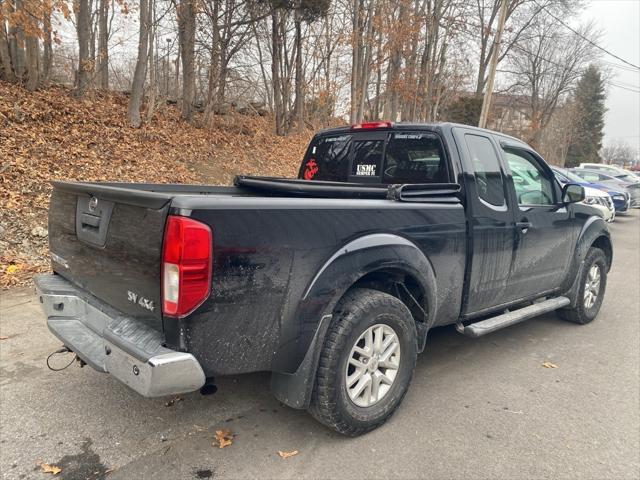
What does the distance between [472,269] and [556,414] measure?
1.17m

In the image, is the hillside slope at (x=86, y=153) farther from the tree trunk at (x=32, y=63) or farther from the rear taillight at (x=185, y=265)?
the rear taillight at (x=185, y=265)

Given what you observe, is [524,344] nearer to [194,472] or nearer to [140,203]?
[194,472]

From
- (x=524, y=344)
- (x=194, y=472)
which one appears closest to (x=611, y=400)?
(x=524, y=344)

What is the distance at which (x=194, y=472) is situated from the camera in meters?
2.50

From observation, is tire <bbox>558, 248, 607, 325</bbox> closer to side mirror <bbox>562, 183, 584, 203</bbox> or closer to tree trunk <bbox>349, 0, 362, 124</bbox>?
side mirror <bbox>562, 183, 584, 203</bbox>

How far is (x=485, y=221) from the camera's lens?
3688 mm

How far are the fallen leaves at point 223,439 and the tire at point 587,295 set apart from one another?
161 inches

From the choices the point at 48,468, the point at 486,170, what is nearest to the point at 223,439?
the point at 48,468

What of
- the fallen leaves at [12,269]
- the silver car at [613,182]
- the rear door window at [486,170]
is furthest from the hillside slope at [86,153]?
the silver car at [613,182]

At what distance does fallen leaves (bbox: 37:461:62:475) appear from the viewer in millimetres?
2455

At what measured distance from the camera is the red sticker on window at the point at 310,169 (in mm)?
4598

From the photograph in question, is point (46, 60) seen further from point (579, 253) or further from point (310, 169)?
point (579, 253)

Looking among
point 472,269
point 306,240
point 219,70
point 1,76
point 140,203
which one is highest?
point 219,70

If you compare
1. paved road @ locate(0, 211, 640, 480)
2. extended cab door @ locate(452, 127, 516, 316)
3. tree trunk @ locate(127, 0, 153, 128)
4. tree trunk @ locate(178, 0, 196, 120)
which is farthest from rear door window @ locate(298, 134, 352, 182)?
tree trunk @ locate(178, 0, 196, 120)
